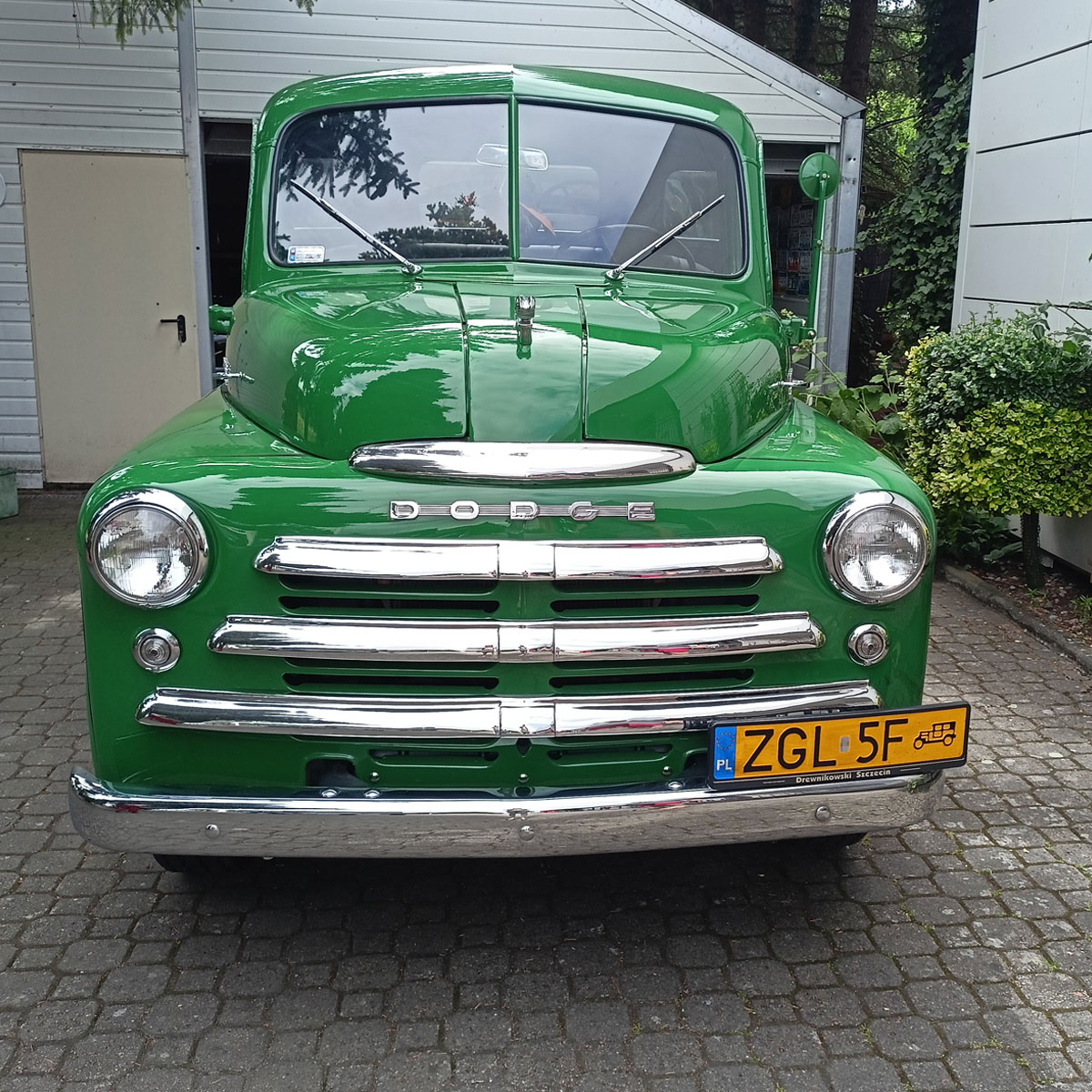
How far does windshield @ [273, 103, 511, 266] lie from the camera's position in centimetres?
346

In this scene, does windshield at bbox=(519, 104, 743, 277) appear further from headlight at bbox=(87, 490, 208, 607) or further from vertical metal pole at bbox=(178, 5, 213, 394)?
vertical metal pole at bbox=(178, 5, 213, 394)

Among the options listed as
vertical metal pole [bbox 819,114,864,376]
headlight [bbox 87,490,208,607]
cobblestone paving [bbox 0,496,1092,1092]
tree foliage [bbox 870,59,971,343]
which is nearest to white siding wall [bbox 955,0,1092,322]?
tree foliage [bbox 870,59,971,343]

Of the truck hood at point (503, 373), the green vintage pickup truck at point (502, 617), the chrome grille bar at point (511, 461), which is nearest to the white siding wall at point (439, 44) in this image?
the truck hood at point (503, 373)

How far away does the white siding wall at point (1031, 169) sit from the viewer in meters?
5.87

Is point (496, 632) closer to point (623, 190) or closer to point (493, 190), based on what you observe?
point (493, 190)


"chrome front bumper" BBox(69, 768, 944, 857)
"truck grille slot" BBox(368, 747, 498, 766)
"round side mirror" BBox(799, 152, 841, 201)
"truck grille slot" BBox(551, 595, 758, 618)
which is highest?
"round side mirror" BBox(799, 152, 841, 201)

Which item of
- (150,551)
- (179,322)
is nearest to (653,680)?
(150,551)

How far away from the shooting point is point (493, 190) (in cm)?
351

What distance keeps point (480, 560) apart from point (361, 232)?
1.54 m

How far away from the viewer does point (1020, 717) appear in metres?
4.39

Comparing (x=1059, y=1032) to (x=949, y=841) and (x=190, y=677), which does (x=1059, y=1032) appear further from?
(x=190, y=677)

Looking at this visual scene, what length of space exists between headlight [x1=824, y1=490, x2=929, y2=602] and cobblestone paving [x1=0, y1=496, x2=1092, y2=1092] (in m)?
0.99

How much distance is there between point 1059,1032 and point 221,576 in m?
2.10

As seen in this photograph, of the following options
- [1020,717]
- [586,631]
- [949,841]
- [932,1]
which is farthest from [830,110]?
[586,631]
